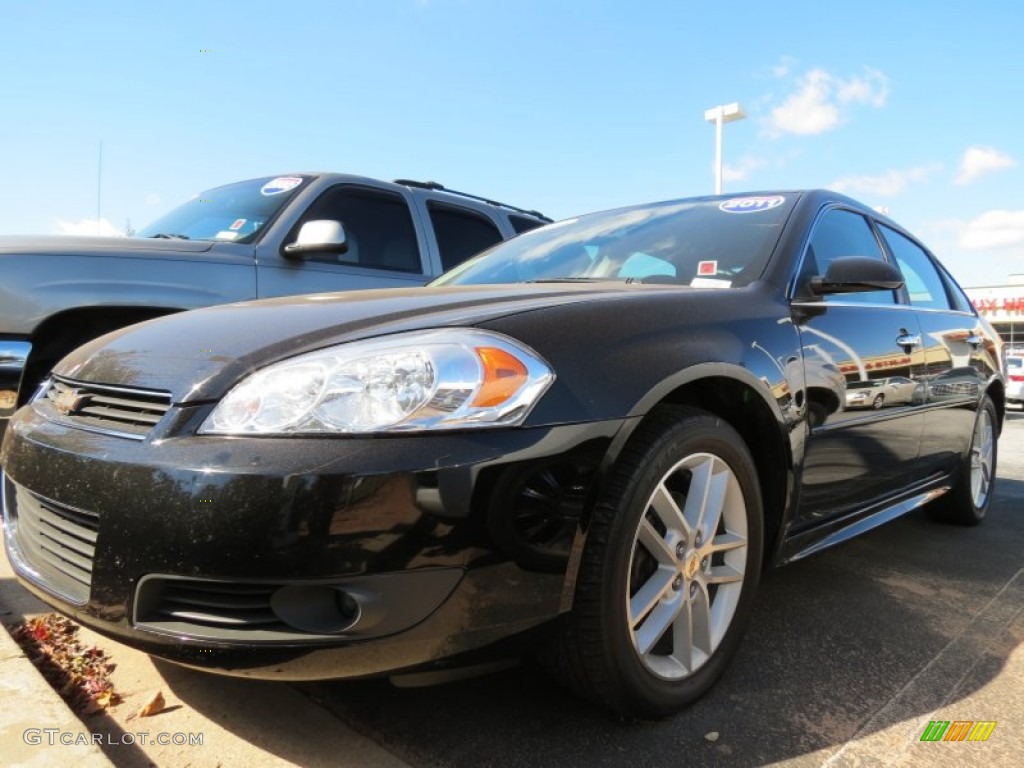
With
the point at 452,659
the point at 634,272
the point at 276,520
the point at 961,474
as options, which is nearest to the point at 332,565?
the point at 276,520

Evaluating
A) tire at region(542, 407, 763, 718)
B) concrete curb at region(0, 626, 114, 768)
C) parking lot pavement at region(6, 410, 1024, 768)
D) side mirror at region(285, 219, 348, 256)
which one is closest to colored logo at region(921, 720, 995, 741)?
parking lot pavement at region(6, 410, 1024, 768)

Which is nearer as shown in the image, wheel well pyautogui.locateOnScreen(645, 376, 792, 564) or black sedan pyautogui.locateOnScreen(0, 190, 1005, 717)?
black sedan pyautogui.locateOnScreen(0, 190, 1005, 717)

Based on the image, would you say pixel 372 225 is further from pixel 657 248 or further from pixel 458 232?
pixel 657 248

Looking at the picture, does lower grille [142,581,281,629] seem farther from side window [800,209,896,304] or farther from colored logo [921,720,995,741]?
side window [800,209,896,304]

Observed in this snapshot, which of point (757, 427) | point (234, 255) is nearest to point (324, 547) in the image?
point (757, 427)

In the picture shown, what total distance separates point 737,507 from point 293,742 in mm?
1295

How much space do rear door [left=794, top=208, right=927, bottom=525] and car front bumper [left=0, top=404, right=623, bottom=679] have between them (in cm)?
120

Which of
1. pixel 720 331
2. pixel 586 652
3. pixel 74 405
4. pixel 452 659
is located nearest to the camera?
pixel 452 659

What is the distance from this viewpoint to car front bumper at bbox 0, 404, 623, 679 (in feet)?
4.57

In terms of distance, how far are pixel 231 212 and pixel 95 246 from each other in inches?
42.2

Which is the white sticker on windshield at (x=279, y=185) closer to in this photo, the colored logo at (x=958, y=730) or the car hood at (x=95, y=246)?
the car hood at (x=95, y=246)

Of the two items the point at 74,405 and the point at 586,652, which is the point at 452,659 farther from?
the point at 74,405

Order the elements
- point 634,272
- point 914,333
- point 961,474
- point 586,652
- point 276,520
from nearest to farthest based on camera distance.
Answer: point 276,520
point 586,652
point 634,272
point 914,333
point 961,474

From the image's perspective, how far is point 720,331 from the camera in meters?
2.05
